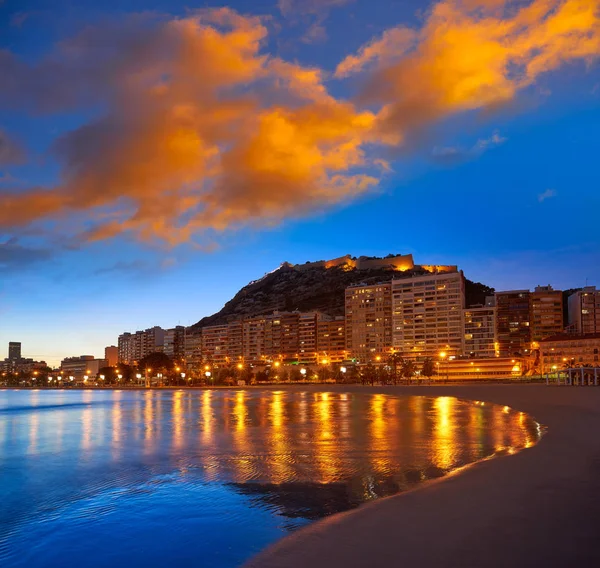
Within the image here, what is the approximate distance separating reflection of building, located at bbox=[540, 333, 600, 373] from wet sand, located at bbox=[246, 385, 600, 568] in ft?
458

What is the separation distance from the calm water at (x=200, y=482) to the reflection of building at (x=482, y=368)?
13500 cm

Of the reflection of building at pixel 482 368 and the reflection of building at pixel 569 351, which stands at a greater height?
the reflection of building at pixel 569 351

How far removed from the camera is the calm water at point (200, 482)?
8.35 meters

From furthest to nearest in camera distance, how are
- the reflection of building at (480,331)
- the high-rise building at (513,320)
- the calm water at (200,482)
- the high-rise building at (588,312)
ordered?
the high-rise building at (588,312) → the high-rise building at (513,320) → the reflection of building at (480,331) → the calm water at (200,482)

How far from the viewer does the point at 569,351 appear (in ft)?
482

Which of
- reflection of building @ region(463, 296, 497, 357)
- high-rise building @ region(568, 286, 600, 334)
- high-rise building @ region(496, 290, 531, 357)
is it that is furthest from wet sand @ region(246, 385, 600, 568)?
high-rise building @ region(568, 286, 600, 334)

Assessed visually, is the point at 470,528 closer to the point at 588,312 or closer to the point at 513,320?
the point at 513,320

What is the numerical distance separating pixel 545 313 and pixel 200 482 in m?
187

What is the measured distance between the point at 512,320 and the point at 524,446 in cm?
17754

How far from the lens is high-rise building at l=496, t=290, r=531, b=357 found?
179 m

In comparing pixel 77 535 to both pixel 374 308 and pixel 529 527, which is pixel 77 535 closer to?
pixel 529 527

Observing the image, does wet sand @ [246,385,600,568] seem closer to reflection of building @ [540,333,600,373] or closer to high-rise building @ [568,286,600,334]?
reflection of building @ [540,333,600,373]

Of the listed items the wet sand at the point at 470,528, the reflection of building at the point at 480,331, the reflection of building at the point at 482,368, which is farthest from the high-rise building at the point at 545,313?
the wet sand at the point at 470,528

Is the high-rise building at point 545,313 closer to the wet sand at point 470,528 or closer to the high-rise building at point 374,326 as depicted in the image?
the high-rise building at point 374,326
